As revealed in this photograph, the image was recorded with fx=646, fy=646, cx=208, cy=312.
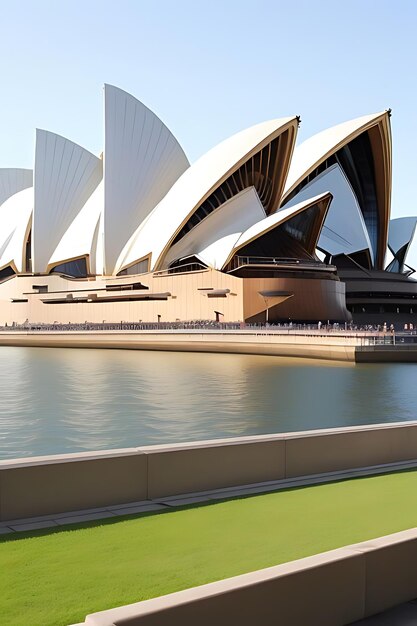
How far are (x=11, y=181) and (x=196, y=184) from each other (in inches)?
1158

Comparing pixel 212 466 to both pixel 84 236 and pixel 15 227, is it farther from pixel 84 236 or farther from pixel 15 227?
pixel 15 227

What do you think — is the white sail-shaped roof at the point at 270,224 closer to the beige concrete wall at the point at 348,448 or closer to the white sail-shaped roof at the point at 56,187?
the white sail-shaped roof at the point at 56,187

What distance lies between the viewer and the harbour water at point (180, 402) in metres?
12.4

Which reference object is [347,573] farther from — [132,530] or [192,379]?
[192,379]

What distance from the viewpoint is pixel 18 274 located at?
188 feet

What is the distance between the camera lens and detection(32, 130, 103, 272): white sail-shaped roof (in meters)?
54.0

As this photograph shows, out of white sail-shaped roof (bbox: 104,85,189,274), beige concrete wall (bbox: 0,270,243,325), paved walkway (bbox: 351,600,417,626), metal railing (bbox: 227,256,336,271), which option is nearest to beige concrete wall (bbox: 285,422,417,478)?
paved walkway (bbox: 351,600,417,626)

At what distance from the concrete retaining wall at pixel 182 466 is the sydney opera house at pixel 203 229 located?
1487 inches

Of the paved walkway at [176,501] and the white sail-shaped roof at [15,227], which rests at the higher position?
the white sail-shaped roof at [15,227]

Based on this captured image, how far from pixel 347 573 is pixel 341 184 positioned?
56108 millimetres

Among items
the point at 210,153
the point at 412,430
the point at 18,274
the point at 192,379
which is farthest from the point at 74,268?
the point at 412,430

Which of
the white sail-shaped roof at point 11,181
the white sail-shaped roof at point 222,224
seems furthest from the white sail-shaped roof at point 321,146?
the white sail-shaped roof at point 11,181

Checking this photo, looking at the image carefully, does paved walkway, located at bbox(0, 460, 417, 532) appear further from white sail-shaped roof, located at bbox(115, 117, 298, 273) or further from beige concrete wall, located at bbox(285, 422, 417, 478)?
white sail-shaped roof, located at bbox(115, 117, 298, 273)

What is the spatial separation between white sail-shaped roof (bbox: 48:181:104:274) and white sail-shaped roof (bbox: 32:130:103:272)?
2.22 feet
